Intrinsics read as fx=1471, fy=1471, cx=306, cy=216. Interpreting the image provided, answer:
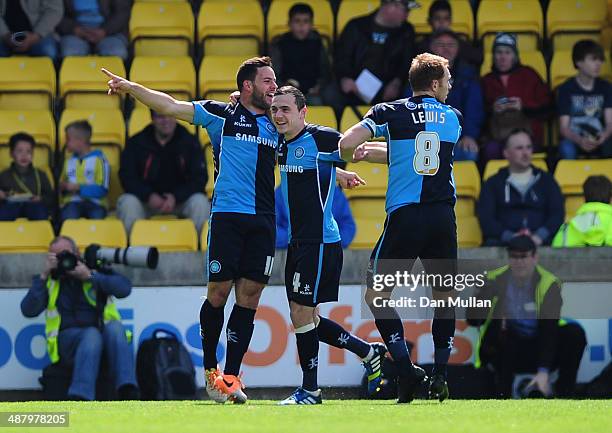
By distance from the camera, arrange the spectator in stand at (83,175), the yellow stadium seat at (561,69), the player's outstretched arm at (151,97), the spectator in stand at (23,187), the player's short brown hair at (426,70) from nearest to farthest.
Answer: the player's short brown hair at (426,70)
the player's outstretched arm at (151,97)
the spectator in stand at (23,187)
the spectator in stand at (83,175)
the yellow stadium seat at (561,69)

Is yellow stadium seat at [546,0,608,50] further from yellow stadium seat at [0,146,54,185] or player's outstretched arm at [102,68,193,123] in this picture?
player's outstretched arm at [102,68,193,123]

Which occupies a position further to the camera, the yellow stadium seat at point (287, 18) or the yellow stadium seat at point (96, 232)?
the yellow stadium seat at point (287, 18)

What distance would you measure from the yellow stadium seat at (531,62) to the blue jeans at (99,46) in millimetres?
3879

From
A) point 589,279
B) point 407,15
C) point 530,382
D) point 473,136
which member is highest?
point 407,15

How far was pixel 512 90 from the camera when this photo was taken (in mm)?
14898

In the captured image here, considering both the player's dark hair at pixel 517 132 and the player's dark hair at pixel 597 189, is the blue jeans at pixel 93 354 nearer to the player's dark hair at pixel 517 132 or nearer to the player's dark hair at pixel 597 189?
the player's dark hair at pixel 517 132

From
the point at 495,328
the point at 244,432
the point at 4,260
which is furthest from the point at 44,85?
the point at 244,432

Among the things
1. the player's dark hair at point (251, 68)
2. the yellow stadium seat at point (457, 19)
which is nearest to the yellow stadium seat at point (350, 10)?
the yellow stadium seat at point (457, 19)

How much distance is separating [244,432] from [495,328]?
→ 214 inches

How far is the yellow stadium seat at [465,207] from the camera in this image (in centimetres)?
1422

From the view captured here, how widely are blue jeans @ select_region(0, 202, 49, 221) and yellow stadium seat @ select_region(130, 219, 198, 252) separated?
1.03m

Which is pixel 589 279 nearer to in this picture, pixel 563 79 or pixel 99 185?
pixel 563 79

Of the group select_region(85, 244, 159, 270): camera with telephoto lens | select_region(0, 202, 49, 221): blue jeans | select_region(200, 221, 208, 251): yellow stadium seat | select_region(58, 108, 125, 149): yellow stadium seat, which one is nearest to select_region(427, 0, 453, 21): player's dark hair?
select_region(58, 108, 125, 149): yellow stadium seat

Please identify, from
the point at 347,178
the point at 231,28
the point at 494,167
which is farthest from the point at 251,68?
the point at 231,28
